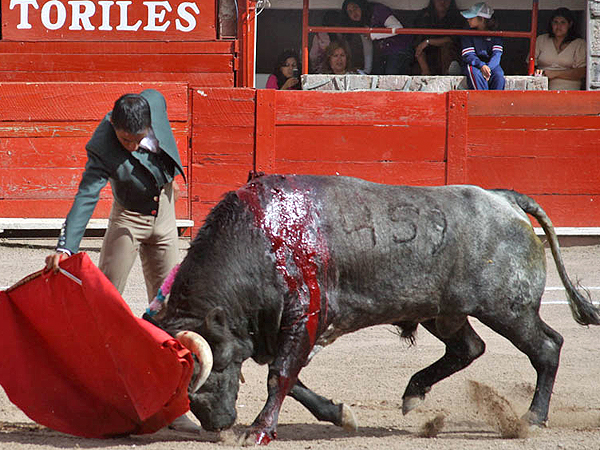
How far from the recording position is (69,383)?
13.0 feet

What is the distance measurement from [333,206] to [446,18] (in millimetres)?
6208

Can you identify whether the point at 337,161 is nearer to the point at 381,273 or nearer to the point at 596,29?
the point at 596,29

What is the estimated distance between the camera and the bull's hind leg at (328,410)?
13.2 feet

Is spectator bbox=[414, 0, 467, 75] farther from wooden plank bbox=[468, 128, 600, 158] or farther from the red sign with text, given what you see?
the red sign with text

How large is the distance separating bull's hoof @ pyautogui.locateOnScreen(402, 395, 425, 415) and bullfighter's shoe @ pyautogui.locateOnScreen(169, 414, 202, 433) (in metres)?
0.99

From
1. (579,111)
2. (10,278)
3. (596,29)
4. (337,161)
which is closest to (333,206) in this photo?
(10,278)

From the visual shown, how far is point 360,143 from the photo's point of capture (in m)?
9.00

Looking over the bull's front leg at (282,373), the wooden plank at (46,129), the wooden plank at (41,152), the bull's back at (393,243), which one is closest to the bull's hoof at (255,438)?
the bull's front leg at (282,373)

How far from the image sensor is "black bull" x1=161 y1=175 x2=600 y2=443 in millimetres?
3738

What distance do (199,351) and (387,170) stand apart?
571cm

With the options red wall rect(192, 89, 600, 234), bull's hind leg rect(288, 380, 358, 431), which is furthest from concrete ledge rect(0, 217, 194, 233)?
bull's hind leg rect(288, 380, 358, 431)

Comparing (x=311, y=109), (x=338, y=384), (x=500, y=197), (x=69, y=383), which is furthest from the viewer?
(x=311, y=109)

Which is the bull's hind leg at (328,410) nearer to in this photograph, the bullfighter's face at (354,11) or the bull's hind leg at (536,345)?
the bull's hind leg at (536,345)

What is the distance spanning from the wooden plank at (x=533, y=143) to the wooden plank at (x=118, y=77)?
2.49m
